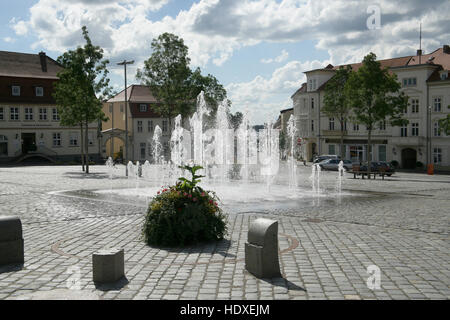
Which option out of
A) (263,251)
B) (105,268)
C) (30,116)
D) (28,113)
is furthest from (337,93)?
(105,268)

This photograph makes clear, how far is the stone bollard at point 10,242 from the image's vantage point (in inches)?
333

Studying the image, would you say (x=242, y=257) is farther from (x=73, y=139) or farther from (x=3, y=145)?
(x=73, y=139)

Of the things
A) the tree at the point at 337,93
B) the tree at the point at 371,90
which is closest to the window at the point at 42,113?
the tree at the point at 337,93

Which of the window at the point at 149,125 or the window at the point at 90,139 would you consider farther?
the window at the point at 149,125

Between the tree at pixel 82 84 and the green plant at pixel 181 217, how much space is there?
3047 cm

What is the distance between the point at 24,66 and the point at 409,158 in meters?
49.0

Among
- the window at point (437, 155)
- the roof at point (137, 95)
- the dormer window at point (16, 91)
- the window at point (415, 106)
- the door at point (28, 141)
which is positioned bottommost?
the window at point (437, 155)

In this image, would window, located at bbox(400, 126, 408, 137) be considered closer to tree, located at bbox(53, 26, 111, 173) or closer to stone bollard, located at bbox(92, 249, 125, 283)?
tree, located at bbox(53, 26, 111, 173)

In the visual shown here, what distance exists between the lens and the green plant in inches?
391

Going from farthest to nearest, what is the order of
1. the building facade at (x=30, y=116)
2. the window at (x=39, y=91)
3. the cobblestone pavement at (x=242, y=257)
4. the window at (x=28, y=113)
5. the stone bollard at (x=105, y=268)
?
the window at (x=39, y=91)
the window at (x=28, y=113)
the building facade at (x=30, y=116)
the stone bollard at (x=105, y=268)
the cobblestone pavement at (x=242, y=257)

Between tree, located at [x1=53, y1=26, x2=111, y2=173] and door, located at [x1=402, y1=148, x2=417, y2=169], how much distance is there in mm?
34229

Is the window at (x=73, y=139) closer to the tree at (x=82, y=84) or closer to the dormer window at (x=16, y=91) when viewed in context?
the dormer window at (x=16, y=91)

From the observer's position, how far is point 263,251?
7.60 m

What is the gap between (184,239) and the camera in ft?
32.6
